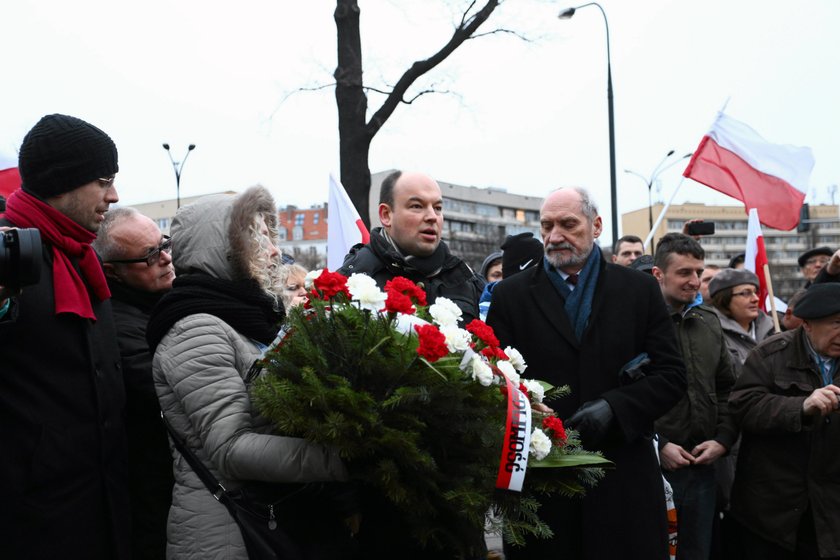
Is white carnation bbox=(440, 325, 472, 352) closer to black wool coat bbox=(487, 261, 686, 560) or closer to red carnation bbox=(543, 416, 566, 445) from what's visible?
red carnation bbox=(543, 416, 566, 445)

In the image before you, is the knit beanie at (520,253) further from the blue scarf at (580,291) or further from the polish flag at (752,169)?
the polish flag at (752,169)

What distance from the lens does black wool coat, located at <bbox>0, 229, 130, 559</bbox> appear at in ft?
7.79

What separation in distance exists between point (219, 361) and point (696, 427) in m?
3.24

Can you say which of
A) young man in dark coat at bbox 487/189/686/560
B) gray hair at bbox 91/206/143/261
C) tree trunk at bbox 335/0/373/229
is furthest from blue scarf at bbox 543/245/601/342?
tree trunk at bbox 335/0/373/229

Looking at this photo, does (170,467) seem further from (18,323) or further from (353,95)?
(353,95)

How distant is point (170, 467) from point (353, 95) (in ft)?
25.3

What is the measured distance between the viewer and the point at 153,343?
261 cm

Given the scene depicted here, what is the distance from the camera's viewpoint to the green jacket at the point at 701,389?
184 inches

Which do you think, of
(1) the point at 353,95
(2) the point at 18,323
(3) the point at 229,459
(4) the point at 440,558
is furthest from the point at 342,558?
(1) the point at 353,95

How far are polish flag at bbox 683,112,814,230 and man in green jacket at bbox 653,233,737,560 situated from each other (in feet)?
10.8

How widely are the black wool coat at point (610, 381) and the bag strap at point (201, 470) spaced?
4.80 ft

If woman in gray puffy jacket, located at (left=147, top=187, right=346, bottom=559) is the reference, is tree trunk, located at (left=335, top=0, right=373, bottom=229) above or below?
above

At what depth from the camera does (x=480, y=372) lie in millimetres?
2301

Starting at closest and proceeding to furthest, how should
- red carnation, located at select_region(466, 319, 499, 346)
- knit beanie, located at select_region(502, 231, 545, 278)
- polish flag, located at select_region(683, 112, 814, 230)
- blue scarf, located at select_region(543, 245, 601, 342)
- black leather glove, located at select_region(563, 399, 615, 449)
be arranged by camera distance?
red carnation, located at select_region(466, 319, 499, 346) → black leather glove, located at select_region(563, 399, 615, 449) → blue scarf, located at select_region(543, 245, 601, 342) → knit beanie, located at select_region(502, 231, 545, 278) → polish flag, located at select_region(683, 112, 814, 230)
